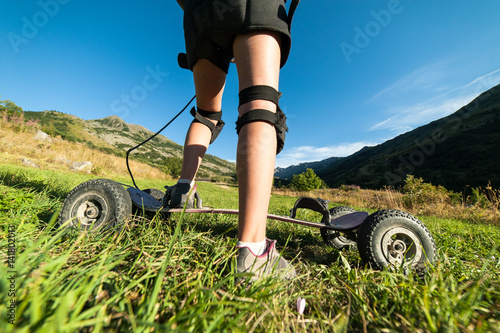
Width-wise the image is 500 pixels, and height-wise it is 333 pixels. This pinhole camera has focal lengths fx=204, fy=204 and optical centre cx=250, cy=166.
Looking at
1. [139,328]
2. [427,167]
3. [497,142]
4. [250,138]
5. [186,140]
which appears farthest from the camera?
[427,167]

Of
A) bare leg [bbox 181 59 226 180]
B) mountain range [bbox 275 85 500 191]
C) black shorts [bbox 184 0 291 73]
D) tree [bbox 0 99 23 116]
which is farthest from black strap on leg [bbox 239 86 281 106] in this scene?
mountain range [bbox 275 85 500 191]

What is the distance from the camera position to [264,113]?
1078 millimetres

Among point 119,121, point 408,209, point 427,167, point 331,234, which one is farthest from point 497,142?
point 119,121

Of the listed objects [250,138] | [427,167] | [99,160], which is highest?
[427,167]

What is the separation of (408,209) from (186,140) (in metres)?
11.8

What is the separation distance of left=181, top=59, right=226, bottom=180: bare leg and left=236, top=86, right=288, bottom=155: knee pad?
0.63 m

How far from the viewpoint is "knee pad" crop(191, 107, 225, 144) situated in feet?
5.89

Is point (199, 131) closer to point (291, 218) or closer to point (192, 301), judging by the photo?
point (291, 218)

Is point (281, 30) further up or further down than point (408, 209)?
further up

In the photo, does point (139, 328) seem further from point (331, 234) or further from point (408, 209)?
point (408, 209)

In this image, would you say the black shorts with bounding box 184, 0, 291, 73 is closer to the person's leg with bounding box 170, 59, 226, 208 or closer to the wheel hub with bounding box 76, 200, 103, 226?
the person's leg with bounding box 170, 59, 226, 208

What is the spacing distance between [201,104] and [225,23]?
0.78 meters

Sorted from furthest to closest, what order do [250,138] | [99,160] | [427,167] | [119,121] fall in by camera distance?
[119,121] < [427,167] < [99,160] < [250,138]

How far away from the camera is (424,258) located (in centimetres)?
107
